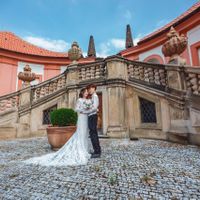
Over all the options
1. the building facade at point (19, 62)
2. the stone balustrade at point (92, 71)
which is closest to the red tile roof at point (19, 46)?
the building facade at point (19, 62)

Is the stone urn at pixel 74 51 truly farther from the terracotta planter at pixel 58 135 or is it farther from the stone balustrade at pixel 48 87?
the terracotta planter at pixel 58 135

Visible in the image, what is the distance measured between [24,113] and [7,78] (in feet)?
28.2

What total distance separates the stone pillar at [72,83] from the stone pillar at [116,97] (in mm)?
1805

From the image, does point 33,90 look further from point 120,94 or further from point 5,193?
point 5,193

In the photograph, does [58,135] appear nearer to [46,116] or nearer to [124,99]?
[124,99]

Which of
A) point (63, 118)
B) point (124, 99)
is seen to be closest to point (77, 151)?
point (63, 118)

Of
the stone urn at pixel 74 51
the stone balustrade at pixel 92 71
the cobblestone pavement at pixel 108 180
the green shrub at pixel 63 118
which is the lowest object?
the cobblestone pavement at pixel 108 180

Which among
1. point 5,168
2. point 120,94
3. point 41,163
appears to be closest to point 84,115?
point 41,163

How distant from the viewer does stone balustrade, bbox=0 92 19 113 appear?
27.1 feet

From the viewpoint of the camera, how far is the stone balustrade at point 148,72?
6206 mm

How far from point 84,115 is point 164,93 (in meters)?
3.42

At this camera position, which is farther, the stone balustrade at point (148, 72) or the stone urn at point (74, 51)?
the stone urn at point (74, 51)

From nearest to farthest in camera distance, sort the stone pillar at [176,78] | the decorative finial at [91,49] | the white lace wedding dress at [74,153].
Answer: the white lace wedding dress at [74,153] → the stone pillar at [176,78] → the decorative finial at [91,49]

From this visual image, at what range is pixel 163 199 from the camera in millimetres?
1896
